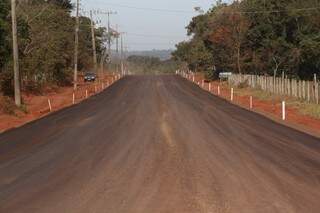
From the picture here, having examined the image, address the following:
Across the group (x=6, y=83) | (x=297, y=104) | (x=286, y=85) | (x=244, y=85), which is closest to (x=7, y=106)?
(x=6, y=83)

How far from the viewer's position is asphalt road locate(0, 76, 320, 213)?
11.2 m

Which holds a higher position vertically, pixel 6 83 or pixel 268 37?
pixel 268 37

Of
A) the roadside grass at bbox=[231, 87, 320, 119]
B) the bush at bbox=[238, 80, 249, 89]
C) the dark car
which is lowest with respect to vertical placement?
the roadside grass at bbox=[231, 87, 320, 119]

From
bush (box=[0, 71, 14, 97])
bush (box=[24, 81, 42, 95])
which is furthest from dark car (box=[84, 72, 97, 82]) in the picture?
bush (box=[0, 71, 14, 97])

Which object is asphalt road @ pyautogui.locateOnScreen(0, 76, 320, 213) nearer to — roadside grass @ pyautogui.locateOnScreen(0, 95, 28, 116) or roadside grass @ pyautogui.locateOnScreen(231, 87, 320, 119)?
roadside grass @ pyautogui.locateOnScreen(231, 87, 320, 119)

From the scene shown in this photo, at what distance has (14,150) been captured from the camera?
19.8 m

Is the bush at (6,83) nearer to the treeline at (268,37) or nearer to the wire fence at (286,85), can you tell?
the wire fence at (286,85)

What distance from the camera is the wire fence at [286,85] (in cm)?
4045

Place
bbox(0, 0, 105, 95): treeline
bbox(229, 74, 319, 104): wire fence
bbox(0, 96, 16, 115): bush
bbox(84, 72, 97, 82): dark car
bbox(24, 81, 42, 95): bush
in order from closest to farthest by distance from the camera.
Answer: bbox(0, 96, 16, 115): bush, bbox(229, 74, 319, 104): wire fence, bbox(0, 0, 105, 95): treeline, bbox(24, 81, 42, 95): bush, bbox(84, 72, 97, 82): dark car

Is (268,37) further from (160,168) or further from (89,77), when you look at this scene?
(160,168)

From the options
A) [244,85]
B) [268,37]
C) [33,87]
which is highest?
[268,37]

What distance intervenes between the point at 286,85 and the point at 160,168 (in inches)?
1359

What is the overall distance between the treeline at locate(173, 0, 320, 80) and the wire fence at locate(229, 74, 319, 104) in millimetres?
4165

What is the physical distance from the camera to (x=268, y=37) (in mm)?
70125
